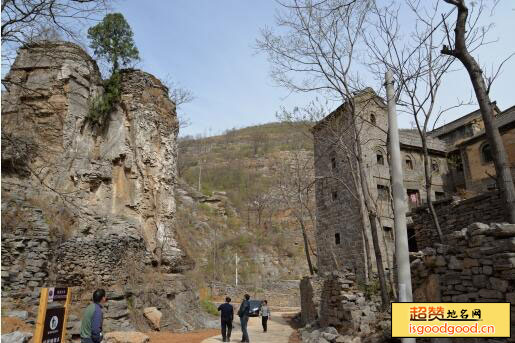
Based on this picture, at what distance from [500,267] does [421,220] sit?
13.1 meters

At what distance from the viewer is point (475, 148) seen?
26156mm

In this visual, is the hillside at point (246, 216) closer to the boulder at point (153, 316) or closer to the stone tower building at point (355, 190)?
the stone tower building at point (355, 190)

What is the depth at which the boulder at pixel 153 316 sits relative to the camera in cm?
1540

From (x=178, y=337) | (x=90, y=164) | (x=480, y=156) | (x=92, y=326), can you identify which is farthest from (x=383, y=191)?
(x=92, y=326)

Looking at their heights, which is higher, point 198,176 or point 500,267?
point 198,176

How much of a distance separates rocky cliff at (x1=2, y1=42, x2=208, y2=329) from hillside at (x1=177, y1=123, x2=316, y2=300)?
33.9 ft

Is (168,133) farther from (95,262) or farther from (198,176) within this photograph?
(198,176)

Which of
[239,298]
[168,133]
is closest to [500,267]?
[168,133]

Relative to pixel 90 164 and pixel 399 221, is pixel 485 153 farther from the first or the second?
pixel 90 164

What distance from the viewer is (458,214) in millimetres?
16172

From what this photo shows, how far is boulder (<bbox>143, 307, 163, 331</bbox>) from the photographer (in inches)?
606

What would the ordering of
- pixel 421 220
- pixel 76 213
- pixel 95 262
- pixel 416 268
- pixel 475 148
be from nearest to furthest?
pixel 416 268 < pixel 95 262 < pixel 76 213 < pixel 421 220 < pixel 475 148

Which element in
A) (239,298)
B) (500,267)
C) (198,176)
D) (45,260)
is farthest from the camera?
(198,176)

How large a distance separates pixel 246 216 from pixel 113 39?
125 feet
